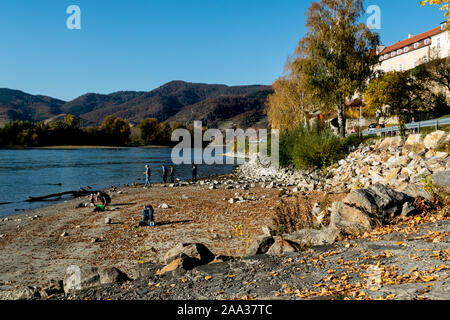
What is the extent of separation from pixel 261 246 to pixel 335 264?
2.18m

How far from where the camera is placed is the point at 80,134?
160375mm

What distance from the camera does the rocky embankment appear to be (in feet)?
16.1

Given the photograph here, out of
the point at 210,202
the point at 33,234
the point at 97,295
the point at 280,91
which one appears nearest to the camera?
the point at 97,295

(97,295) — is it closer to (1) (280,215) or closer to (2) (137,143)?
(1) (280,215)

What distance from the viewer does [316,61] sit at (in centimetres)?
3253

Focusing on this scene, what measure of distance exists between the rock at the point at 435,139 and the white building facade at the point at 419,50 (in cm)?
4361

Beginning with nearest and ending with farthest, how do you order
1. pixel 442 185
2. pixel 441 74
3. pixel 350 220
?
pixel 350 220, pixel 442 185, pixel 441 74

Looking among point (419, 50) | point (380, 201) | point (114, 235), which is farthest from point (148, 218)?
point (419, 50)

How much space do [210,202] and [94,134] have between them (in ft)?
527

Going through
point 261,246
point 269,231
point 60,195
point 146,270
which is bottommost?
point 60,195

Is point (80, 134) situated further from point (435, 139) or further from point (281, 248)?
point (281, 248)

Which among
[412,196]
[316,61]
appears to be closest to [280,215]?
[412,196]

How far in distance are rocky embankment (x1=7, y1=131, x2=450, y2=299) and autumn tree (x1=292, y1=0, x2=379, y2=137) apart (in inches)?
958

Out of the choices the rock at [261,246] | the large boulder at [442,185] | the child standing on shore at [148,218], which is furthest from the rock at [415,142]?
the child standing on shore at [148,218]
